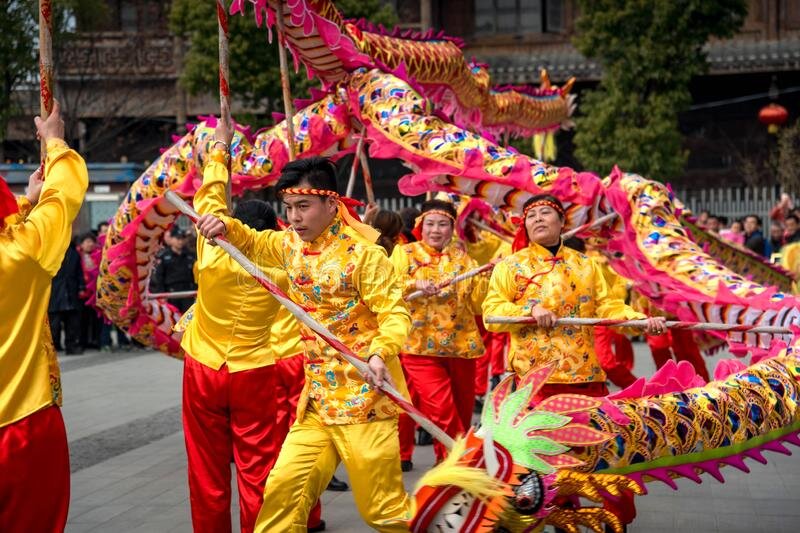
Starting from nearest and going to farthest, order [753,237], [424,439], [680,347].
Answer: [424,439]
[680,347]
[753,237]

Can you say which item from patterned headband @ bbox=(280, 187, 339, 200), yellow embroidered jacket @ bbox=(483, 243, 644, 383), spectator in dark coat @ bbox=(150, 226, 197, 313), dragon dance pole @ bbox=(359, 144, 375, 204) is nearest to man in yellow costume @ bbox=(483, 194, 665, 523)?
yellow embroidered jacket @ bbox=(483, 243, 644, 383)

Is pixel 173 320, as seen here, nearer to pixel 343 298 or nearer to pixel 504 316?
pixel 504 316

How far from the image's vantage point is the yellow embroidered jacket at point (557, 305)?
5.32m

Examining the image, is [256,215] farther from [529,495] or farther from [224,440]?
[529,495]

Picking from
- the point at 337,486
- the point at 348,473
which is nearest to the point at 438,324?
the point at 337,486

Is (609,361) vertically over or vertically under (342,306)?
under

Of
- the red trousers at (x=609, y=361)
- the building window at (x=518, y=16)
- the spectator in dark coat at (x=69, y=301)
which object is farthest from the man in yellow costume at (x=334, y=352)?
the building window at (x=518, y=16)

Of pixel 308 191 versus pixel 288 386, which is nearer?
pixel 308 191

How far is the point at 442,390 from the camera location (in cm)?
674

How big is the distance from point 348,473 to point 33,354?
3.88 ft

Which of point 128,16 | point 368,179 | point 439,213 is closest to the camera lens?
point 439,213

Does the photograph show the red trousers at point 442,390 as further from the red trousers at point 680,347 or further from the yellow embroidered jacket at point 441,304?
the red trousers at point 680,347

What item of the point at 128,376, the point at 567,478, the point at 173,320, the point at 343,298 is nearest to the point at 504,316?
the point at 343,298

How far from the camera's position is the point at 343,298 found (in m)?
4.18
